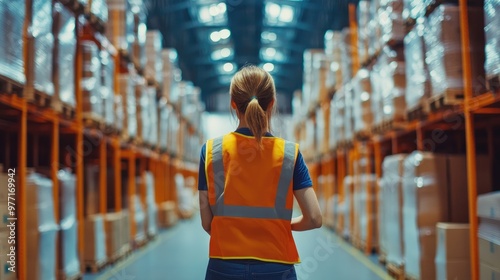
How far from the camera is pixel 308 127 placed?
14.7m

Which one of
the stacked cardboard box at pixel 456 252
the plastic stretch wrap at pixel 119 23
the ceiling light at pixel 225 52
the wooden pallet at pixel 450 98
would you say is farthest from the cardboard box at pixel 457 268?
the ceiling light at pixel 225 52

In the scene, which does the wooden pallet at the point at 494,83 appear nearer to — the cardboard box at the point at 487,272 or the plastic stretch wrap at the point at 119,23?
the cardboard box at the point at 487,272

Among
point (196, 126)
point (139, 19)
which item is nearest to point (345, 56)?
point (139, 19)

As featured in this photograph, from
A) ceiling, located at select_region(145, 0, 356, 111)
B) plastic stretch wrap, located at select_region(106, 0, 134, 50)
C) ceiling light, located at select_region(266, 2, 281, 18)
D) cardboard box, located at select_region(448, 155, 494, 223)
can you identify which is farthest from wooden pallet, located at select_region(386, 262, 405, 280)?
ceiling light, located at select_region(266, 2, 281, 18)

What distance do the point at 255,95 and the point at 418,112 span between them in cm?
396

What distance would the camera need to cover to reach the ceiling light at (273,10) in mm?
17298

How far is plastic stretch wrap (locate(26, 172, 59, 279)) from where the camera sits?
4.47 meters

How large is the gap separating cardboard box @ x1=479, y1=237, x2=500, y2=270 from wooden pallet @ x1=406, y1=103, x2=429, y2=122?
1511 mm

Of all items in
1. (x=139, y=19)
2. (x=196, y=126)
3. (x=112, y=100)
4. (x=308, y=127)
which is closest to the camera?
(x=112, y=100)

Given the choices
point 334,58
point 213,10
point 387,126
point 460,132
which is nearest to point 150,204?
point 334,58

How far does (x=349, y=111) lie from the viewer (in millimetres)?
9125

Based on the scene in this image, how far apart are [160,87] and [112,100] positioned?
13.5 feet

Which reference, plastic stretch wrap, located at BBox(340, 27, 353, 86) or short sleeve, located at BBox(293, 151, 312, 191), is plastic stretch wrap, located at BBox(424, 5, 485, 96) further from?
plastic stretch wrap, located at BBox(340, 27, 353, 86)

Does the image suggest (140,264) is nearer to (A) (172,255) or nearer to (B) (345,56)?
(A) (172,255)
